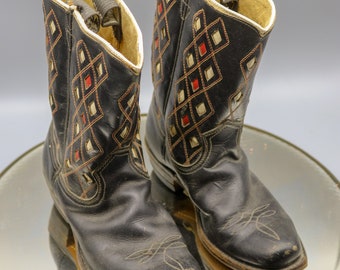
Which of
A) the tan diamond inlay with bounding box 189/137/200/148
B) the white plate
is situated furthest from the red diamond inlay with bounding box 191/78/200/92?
the white plate

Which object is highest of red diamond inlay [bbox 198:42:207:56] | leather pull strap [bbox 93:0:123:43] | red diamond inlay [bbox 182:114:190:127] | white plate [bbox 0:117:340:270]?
leather pull strap [bbox 93:0:123:43]

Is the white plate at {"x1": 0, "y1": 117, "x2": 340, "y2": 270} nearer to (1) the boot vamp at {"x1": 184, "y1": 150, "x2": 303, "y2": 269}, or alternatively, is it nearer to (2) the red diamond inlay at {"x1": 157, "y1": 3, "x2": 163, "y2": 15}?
(1) the boot vamp at {"x1": 184, "y1": 150, "x2": 303, "y2": 269}

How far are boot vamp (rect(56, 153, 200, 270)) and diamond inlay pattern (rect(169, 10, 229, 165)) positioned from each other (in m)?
0.13

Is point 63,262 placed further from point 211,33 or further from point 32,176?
point 211,33

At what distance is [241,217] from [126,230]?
233mm

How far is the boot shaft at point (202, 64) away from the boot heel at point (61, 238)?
0.27m

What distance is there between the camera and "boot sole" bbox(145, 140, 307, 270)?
4.50 ft

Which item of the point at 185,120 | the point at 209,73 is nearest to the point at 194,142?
the point at 185,120

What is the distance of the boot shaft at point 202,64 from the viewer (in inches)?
50.4

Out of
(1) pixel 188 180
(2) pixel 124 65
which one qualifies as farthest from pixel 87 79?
(1) pixel 188 180

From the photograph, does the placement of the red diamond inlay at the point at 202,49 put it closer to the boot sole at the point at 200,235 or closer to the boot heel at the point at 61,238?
the boot sole at the point at 200,235

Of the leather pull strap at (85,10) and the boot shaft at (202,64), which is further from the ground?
the leather pull strap at (85,10)

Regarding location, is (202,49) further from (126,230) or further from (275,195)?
(275,195)

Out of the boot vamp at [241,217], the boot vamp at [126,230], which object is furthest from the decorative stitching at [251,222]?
the boot vamp at [126,230]
